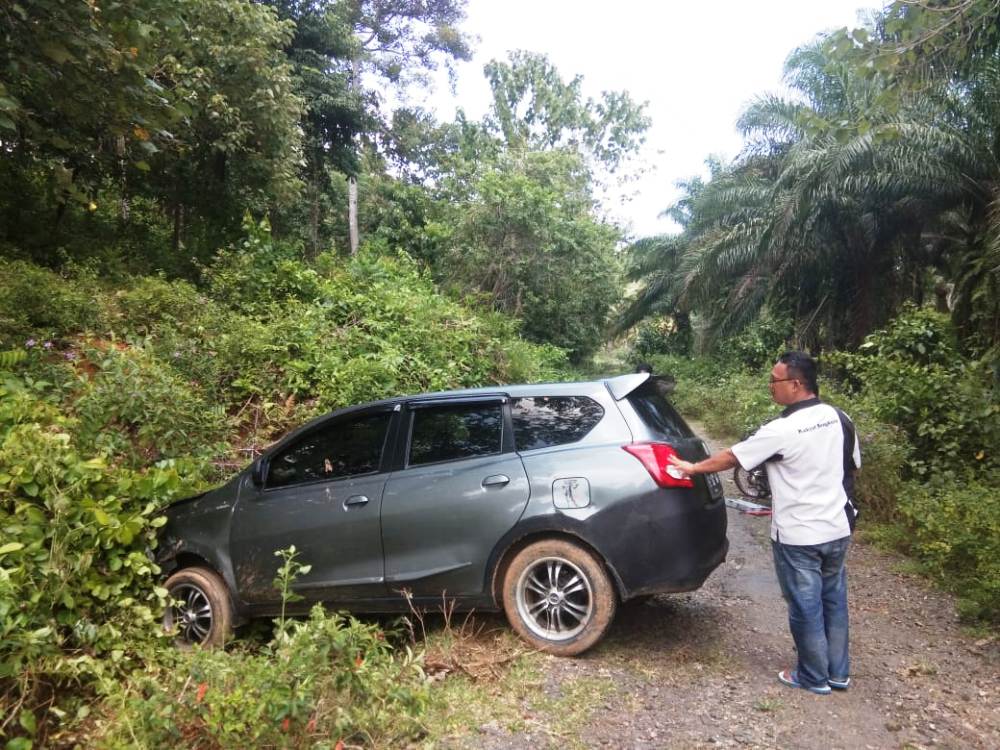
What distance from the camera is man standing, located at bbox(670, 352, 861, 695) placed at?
3.43m

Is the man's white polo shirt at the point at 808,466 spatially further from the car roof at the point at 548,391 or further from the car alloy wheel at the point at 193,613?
the car alloy wheel at the point at 193,613

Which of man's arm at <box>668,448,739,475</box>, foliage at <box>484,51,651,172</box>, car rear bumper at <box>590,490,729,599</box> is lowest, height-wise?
car rear bumper at <box>590,490,729,599</box>

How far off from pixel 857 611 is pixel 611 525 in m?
2.40

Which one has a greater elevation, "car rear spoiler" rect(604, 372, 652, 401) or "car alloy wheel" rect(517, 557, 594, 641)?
"car rear spoiler" rect(604, 372, 652, 401)

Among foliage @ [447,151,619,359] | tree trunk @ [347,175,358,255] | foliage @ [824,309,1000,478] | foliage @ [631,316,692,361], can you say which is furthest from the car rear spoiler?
foliage @ [631,316,692,361]

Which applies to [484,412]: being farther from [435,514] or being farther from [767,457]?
[767,457]

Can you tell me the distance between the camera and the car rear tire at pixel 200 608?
4.39 meters

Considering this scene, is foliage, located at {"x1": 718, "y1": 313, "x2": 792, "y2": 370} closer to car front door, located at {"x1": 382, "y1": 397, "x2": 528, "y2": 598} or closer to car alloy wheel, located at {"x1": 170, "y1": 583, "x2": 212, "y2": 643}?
car front door, located at {"x1": 382, "y1": 397, "x2": 528, "y2": 598}

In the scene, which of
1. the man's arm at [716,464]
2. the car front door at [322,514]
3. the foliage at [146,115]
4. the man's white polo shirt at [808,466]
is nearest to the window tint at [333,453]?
the car front door at [322,514]

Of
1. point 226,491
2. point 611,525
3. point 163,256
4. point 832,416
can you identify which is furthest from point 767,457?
point 163,256

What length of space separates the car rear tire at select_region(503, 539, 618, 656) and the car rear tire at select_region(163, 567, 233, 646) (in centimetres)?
191

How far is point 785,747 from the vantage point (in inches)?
118

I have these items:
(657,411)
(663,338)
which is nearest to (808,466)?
(657,411)

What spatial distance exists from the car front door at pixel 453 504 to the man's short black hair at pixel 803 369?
61.5 inches
